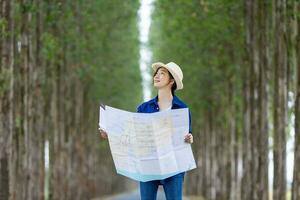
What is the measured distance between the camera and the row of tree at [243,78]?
61.4 ft

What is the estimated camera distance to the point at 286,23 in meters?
18.4

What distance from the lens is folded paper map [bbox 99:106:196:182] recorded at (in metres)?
6.92

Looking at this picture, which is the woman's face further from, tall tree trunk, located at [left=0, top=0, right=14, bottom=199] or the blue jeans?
tall tree trunk, located at [left=0, top=0, right=14, bottom=199]

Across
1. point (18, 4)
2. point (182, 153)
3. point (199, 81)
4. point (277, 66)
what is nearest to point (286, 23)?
point (277, 66)

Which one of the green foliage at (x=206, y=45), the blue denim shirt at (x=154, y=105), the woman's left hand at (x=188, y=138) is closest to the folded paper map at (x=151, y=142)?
the woman's left hand at (x=188, y=138)

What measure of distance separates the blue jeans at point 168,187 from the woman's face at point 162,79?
84 cm

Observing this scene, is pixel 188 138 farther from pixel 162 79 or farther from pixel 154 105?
pixel 162 79

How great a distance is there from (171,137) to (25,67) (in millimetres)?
13128

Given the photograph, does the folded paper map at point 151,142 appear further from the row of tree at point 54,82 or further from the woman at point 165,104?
the row of tree at point 54,82

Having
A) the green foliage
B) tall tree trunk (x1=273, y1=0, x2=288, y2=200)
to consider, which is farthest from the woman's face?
the green foliage

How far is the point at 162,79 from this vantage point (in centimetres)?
729

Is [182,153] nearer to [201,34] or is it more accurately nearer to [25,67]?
[25,67]

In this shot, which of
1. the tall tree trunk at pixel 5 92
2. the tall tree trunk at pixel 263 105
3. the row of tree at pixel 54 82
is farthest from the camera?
the tall tree trunk at pixel 263 105

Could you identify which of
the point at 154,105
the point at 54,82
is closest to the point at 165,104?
the point at 154,105
